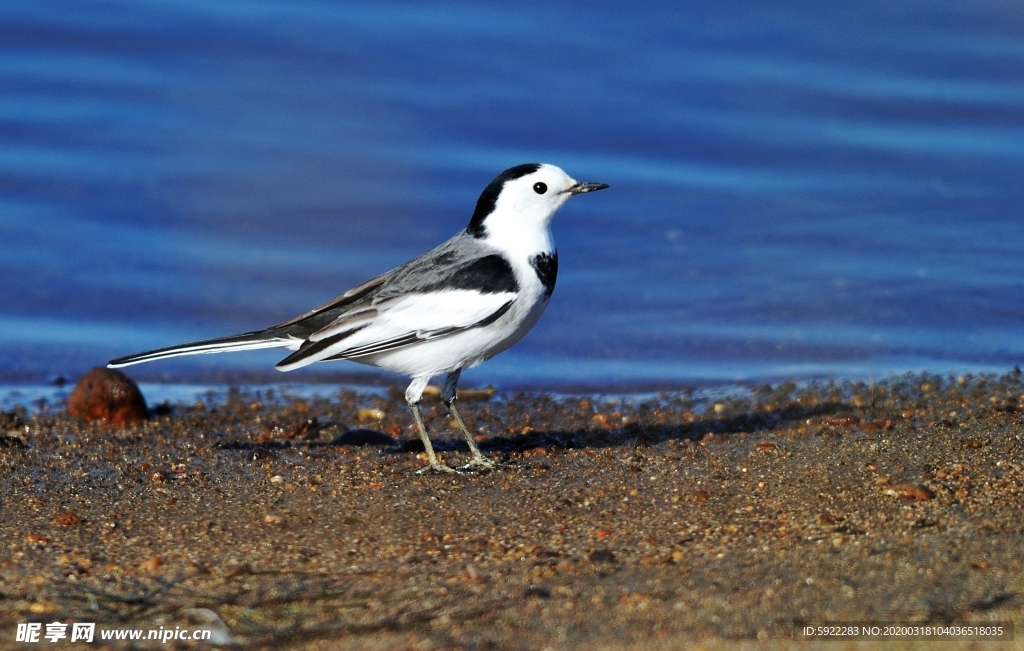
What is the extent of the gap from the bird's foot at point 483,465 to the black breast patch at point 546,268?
0.83 m

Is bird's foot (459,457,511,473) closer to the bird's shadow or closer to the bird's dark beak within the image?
the bird's shadow

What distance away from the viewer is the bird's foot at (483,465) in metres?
6.02

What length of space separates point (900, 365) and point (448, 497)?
380cm

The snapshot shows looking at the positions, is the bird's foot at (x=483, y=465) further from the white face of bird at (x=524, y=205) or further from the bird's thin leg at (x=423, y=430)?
the white face of bird at (x=524, y=205)

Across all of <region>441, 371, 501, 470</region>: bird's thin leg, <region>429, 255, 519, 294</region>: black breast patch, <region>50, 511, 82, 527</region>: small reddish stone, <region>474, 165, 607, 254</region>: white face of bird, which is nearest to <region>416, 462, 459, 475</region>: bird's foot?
<region>441, 371, 501, 470</region>: bird's thin leg

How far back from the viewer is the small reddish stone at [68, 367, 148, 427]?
275 inches

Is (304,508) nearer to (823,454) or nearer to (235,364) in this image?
(823,454)

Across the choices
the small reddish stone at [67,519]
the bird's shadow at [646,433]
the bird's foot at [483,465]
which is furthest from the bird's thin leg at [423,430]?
the small reddish stone at [67,519]

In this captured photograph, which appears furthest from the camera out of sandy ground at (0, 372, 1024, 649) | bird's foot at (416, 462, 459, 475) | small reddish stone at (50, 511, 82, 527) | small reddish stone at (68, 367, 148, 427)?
small reddish stone at (68, 367, 148, 427)

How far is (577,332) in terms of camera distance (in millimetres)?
9102

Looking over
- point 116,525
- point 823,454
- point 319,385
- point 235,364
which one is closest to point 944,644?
point 823,454

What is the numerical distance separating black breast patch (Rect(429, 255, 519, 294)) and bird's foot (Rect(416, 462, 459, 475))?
826mm

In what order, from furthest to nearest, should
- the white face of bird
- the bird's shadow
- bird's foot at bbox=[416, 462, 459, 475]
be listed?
the bird's shadow → the white face of bird → bird's foot at bbox=[416, 462, 459, 475]

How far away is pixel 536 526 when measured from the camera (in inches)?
195
